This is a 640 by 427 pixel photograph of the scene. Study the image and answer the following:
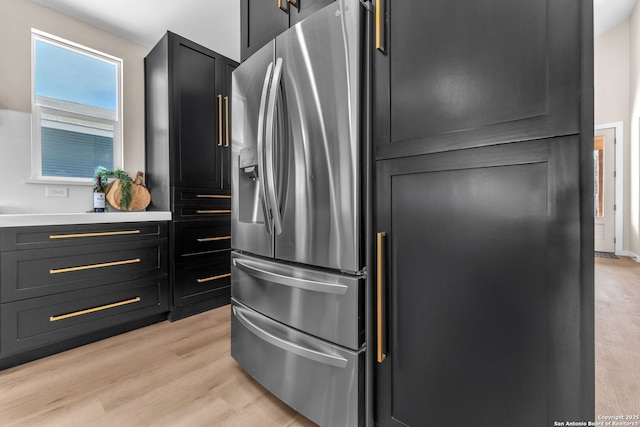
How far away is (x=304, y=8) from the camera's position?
1313mm

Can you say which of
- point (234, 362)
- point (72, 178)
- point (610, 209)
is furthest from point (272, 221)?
point (610, 209)

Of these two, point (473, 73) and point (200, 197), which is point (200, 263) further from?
point (473, 73)

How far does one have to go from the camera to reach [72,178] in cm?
246

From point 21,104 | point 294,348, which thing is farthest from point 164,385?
point 21,104

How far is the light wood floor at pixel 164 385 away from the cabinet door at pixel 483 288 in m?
0.68

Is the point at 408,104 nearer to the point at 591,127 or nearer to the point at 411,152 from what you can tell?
the point at 411,152

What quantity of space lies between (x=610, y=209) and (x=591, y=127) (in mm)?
6626

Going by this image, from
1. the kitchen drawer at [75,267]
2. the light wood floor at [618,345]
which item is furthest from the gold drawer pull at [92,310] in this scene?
the light wood floor at [618,345]

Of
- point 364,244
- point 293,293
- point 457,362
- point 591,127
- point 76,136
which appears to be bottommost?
point 457,362

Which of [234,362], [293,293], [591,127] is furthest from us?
[234,362]

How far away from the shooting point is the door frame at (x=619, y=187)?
16.7 ft

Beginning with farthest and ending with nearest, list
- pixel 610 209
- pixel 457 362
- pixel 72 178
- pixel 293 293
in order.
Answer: pixel 610 209 → pixel 72 178 → pixel 293 293 → pixel 457 362

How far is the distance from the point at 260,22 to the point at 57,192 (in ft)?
7.12

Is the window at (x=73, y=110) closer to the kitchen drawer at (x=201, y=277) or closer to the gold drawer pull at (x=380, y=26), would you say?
the kitchen drawer at (x=201, y=277)
